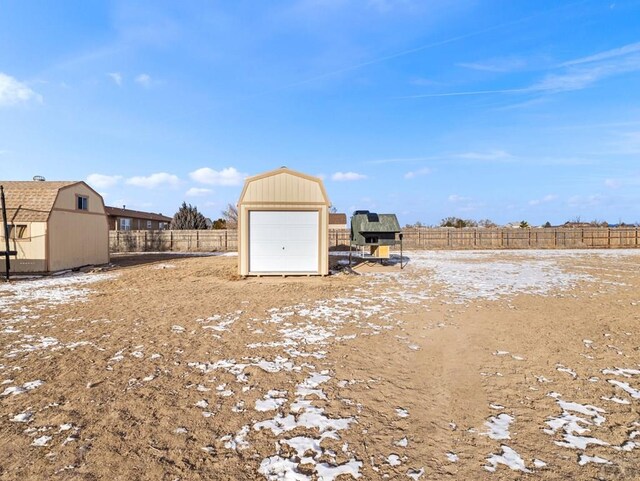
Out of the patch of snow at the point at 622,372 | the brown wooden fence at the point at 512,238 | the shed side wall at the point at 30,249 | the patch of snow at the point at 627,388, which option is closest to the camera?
the patch of snow at the point at 627,388

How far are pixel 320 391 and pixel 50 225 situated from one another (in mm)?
14700

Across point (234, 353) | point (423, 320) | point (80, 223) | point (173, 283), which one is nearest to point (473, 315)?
point (423, 320)

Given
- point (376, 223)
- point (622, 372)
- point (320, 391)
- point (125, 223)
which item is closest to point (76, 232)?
point (376, 223)

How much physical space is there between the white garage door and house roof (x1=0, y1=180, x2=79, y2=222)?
8.51 meters

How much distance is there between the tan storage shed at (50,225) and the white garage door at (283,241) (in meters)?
8.39

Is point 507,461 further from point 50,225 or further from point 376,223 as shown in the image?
point 50,225

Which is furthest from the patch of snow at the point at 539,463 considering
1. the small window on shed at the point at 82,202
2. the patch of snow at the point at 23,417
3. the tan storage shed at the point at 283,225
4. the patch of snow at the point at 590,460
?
the small window on shed at the point at 82,202

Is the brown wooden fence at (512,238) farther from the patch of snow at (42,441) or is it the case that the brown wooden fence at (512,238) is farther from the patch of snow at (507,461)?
the patch of snow at (42,441)

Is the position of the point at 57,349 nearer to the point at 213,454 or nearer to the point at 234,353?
the point at 234,353

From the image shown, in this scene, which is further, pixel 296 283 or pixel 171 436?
pixel 296 283

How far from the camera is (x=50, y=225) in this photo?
13391 mm

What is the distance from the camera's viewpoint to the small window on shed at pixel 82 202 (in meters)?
15.5

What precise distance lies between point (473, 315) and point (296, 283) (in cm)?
573

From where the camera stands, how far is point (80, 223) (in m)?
15.4
